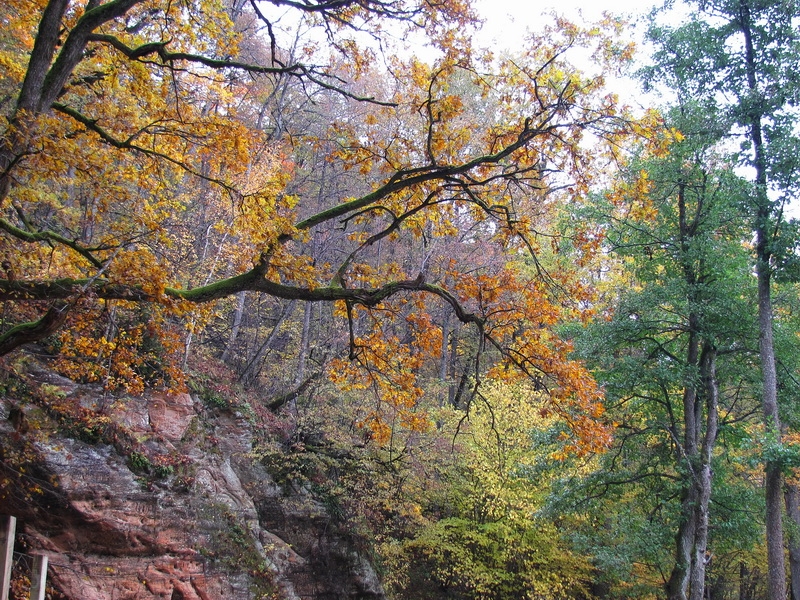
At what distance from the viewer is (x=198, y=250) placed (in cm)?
1437

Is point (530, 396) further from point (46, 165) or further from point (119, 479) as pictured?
point (46, 165)

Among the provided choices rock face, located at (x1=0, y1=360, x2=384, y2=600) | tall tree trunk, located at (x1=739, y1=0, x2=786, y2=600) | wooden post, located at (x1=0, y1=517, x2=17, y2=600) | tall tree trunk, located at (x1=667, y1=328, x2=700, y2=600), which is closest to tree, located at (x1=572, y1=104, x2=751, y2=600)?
tall tree trunk, located at (x1=667, y1=328, x2=700, y2=600)

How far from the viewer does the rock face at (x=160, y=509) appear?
7992mm

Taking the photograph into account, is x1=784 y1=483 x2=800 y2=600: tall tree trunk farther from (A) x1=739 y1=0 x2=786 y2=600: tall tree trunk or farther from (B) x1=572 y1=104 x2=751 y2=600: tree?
(B) x1=572 y1=104 x2=751 y2=600: tree

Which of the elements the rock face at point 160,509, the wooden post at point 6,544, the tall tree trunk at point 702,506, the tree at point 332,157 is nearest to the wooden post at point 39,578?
the wooden post at point 6,544

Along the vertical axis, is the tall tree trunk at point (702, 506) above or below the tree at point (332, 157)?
below

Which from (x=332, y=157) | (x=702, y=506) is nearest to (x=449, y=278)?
(x=332, y=157)

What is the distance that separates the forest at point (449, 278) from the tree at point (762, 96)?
0.05 m

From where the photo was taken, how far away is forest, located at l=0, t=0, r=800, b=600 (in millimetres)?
5035

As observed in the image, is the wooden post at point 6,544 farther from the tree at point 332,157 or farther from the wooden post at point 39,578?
the tree at point 332,157

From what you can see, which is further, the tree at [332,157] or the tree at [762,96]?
the tree at [762,96]

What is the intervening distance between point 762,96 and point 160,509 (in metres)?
12.6

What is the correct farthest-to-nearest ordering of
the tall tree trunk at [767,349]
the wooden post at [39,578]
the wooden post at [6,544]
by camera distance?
1. the tall tree trunk at [767,349]
2. the wooden post at [39,578]
3. the wooden post at [6,544]

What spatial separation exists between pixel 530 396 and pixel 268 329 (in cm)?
777
